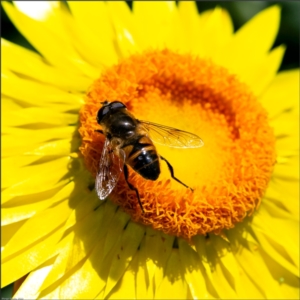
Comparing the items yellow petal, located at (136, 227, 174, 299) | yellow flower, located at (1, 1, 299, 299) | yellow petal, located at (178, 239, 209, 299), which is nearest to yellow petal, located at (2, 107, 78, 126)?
yellow flower, located at (1, 1, 299, 299)

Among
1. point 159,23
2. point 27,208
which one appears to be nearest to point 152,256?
point 27,208

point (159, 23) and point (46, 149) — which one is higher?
point (159, 23)

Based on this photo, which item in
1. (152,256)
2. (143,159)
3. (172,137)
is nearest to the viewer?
(143,159)

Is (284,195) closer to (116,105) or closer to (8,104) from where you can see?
(116,105)

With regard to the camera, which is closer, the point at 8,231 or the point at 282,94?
the point at 8,231

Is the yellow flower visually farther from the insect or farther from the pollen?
the insect

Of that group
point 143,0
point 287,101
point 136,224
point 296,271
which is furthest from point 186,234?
point 143,0

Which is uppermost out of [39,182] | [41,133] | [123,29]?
[123,29]
